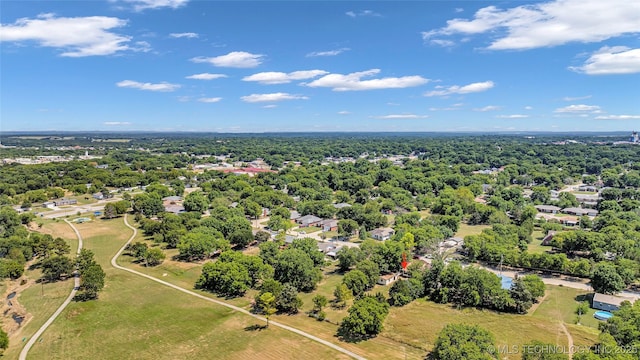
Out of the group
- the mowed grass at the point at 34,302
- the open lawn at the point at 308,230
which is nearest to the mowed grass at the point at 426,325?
the mowed grass at the point at 34,302

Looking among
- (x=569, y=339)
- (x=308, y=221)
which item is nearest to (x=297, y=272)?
(x=569, y=339)

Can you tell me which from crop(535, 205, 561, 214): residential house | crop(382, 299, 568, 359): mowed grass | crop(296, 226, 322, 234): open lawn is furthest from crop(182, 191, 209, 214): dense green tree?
crop(535, 205, 561, 214): residential house

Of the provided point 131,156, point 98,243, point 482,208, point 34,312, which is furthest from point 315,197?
point 131,156

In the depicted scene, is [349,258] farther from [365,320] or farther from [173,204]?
[173,204]

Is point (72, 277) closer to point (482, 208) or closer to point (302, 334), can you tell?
point (302, 334)

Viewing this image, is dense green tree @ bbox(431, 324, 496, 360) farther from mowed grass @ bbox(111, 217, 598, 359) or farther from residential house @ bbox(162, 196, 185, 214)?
residential house @ bbox(162, 196, 185, 214)

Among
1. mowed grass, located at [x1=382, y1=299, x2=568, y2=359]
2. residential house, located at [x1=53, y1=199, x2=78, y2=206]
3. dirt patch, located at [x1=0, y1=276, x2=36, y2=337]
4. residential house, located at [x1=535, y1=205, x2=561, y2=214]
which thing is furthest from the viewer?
residential house, located at [x1=53, y1=199, x2=78, y2=206]
